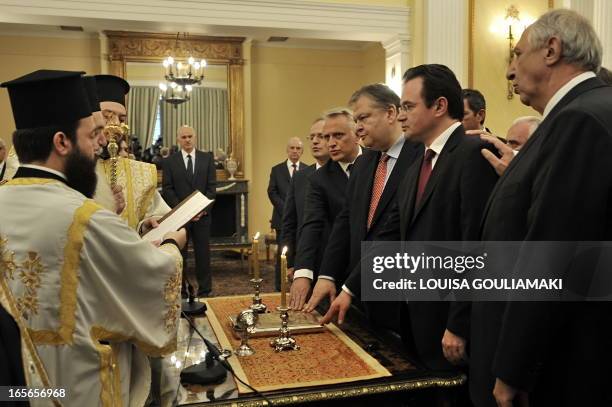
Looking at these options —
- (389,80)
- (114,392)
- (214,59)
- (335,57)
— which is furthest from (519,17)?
(114,392)

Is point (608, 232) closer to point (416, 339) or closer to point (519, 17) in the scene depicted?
point (416, 339)

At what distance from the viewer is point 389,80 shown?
7.87 meters

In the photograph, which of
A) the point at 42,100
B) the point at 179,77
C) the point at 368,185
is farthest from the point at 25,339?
the point at 179,77

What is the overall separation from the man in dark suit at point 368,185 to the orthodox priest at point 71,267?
1.14 meters

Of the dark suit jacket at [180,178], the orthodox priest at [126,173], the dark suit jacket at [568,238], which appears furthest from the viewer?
the dark suit jacket at [180,178]

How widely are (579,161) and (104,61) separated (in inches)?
363

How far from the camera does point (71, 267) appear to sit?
154 centimetres

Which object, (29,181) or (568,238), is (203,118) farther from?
(568,238)

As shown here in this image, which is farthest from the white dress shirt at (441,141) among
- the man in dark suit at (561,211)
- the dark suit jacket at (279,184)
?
the dark suit jacket at (279,184)

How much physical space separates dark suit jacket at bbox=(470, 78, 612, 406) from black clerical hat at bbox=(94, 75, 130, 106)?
88.3 inches

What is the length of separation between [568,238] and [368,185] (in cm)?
145

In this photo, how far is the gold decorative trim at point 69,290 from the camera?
1526 millimetres

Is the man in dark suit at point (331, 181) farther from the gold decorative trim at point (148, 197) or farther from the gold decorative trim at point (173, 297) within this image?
the gold decorative trim at point (173, 297)

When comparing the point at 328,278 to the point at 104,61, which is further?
the point at 104,61
